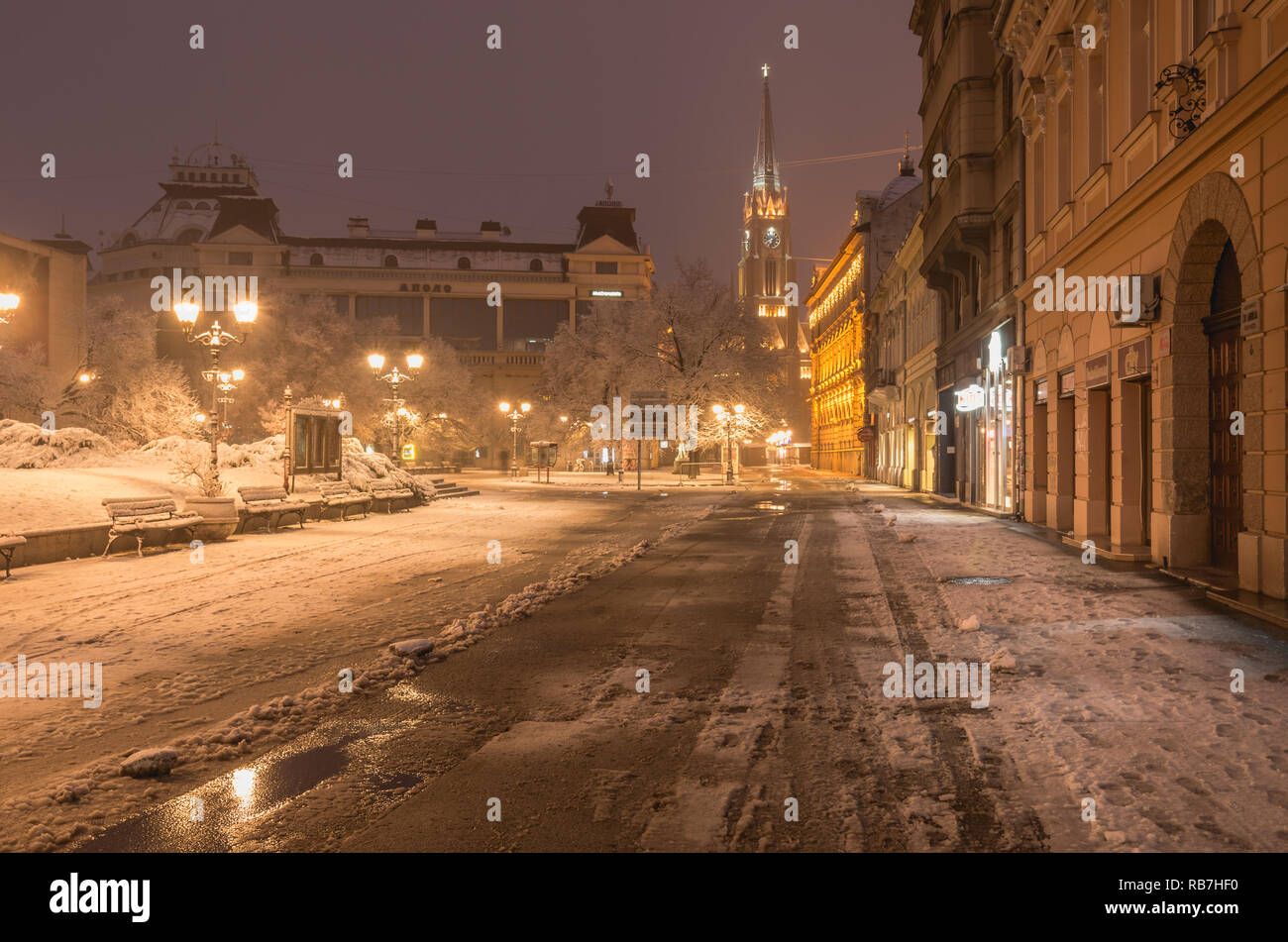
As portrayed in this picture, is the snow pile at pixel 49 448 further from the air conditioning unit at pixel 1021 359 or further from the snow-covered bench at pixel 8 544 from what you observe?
the air conditioning unit at pixel 1021 359

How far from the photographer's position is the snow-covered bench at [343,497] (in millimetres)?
22016

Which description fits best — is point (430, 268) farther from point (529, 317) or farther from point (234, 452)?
point (234, 452)

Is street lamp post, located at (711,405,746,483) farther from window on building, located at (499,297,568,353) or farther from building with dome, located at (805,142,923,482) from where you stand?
window on building, located at (499,297,568,353)

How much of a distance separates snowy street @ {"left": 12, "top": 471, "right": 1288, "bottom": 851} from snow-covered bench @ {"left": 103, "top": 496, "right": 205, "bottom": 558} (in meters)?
2.90

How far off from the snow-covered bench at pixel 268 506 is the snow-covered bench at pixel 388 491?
14.5ft

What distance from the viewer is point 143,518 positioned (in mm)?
15156

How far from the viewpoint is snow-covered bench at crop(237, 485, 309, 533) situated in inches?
730

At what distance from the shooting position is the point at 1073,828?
3824 millimetres

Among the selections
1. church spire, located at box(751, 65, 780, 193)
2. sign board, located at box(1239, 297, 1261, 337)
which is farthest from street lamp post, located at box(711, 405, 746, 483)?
church spire, located at box(751, 65, 780, 193)

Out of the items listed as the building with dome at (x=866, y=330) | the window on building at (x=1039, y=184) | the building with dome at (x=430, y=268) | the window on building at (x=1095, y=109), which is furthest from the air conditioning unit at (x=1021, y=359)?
the building with dome at (x=430, y=268)
